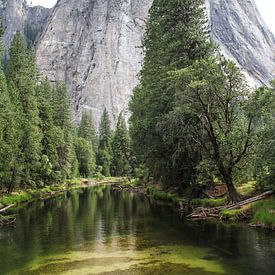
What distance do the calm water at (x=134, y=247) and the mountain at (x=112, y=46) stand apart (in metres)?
135

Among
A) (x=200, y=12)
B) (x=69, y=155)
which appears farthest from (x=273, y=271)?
(x=69, y=155)

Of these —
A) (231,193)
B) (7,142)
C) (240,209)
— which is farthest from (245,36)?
(240,209)

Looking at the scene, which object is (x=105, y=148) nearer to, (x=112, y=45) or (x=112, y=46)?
(x=112, y=46)

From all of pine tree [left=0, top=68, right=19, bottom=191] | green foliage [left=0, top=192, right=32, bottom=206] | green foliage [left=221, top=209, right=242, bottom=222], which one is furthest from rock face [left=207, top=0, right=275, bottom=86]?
green foliage [left=221, top=209, right=242, bottom=222]

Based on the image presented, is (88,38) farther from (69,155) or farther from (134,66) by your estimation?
(69,155)

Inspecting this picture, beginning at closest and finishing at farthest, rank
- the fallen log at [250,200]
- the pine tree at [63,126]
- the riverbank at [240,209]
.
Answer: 1. the riverbank at [240,209]
2. the fallen log at [250,200]
3. the pine tree at [63,126]

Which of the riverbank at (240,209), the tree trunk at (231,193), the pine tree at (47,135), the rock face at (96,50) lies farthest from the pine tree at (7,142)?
the rock face at (96,50)

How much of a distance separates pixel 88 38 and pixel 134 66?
86.9 feet

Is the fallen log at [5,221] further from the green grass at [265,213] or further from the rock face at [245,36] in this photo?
the rock face at [245,36]

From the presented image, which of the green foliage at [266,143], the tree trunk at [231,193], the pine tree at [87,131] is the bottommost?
the tree trunk at [231,193]

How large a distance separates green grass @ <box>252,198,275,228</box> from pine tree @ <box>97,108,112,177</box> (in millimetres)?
94765

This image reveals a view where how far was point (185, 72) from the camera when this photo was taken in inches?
1159

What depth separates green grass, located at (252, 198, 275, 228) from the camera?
23.2 m

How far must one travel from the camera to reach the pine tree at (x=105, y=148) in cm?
11888
